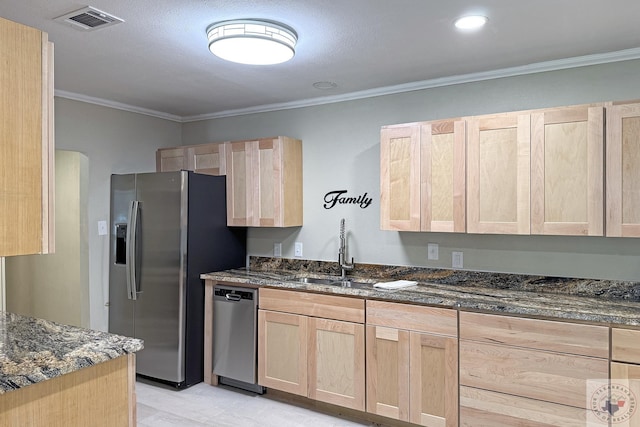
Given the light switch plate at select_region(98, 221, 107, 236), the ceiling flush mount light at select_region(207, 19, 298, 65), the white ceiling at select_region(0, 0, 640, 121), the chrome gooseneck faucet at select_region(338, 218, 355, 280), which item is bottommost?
the chrome gooseneck faucet at select_region(338, 218, 355, 280)

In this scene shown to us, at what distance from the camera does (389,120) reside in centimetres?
373

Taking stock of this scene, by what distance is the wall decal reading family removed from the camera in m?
3.85

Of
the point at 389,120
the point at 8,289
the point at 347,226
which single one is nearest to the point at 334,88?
the point at 389,120

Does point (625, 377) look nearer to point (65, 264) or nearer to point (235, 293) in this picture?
point (235, 293)

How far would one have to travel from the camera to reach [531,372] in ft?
8.43

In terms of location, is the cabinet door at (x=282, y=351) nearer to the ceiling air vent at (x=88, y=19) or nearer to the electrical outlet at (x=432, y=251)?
the electrical outlet at (x=432, y=251)

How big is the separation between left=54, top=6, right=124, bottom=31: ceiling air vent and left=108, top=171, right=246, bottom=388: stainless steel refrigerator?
146 cm

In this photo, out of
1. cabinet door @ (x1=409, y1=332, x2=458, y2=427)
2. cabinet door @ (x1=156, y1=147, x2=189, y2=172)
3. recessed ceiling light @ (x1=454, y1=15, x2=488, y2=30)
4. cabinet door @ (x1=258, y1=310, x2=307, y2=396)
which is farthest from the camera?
cabinet door @ (x1=156, y1=147, x2=189, y2=172)

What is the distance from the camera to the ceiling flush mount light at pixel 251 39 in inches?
95.1

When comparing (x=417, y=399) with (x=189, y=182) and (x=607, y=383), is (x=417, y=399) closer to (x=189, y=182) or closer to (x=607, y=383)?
(x=607, y=383)

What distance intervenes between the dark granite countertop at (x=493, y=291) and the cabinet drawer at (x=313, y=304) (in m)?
0.05

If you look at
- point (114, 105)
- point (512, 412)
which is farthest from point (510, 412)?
point (114, 105)

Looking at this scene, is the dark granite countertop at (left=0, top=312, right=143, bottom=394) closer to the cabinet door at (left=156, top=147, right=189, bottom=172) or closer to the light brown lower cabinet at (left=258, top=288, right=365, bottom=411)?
the light brown lower cabinet at (left=258, top=288, right=365, bottom=411)

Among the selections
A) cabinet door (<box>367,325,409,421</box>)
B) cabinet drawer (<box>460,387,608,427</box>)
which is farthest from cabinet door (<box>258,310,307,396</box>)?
cabinet drawer (<box>460,387,608,427</box>)
